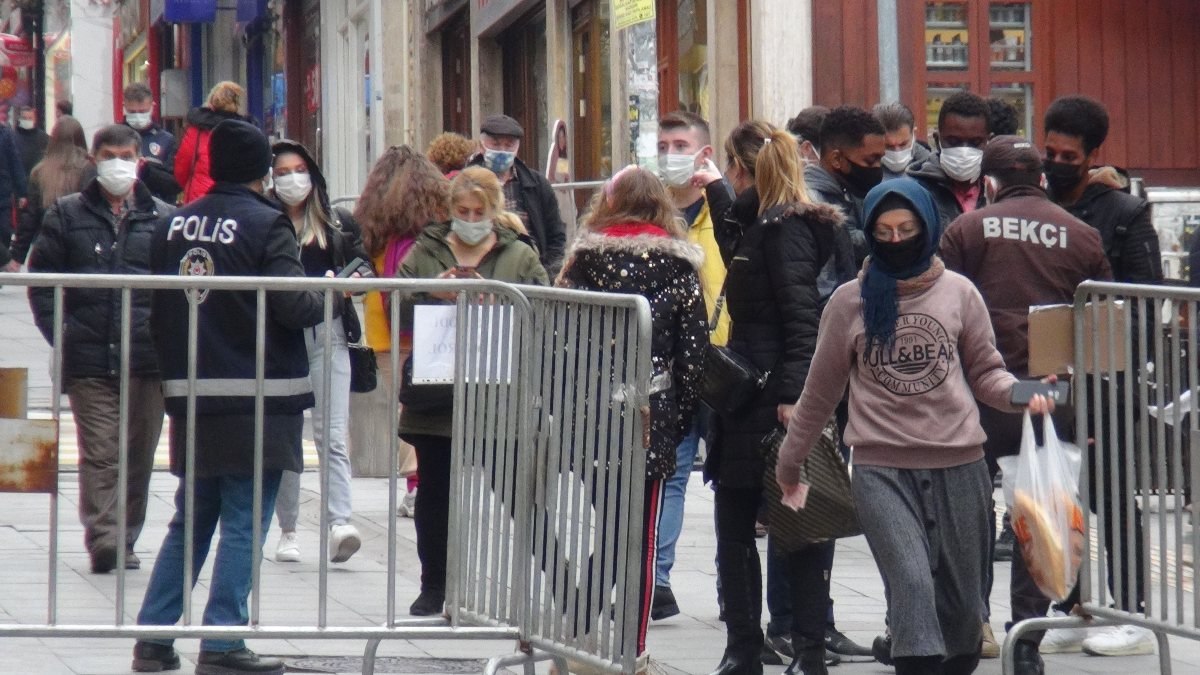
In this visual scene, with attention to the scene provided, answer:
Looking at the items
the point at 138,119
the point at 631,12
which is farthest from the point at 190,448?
the point at 138,119

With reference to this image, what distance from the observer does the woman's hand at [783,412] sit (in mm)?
7008

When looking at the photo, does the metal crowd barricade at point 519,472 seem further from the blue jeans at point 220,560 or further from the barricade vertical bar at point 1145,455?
the barricade vertical bar at point 1145,455

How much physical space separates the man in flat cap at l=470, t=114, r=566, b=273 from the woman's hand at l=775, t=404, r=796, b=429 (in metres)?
3.95

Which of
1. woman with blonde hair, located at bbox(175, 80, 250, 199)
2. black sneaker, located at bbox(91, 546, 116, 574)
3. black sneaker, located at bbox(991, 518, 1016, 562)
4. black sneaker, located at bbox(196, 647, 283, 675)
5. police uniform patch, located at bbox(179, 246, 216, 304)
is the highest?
woman with blonde hair, located at bbox(175, 80, 250, 199)

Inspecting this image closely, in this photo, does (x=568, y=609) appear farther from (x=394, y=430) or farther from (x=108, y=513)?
(x=108, y=513)

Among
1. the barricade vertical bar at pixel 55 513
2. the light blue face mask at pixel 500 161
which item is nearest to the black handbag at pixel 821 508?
the barricade vertical bar at pixel 55 513

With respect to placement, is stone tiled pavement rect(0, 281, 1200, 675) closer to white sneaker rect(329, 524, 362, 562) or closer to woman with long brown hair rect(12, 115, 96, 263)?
white sneaker rect(329, 524, 362, 562)

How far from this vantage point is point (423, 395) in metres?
6.86

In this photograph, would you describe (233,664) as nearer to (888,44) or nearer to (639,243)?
(639,243)

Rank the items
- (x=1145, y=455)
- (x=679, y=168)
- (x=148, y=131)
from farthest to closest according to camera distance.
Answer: (x=148, y=131)
(x=679, y=168)
(x=1145, y=455)

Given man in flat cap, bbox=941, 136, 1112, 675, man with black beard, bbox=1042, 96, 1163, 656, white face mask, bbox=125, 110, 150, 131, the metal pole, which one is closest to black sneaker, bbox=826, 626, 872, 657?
man in flat cap, bbox=941, 136, 1112, 675

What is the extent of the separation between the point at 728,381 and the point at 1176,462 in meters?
1.50

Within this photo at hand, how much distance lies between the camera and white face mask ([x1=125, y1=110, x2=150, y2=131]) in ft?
56.8

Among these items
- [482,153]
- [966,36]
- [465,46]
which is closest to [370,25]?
[465,46]
